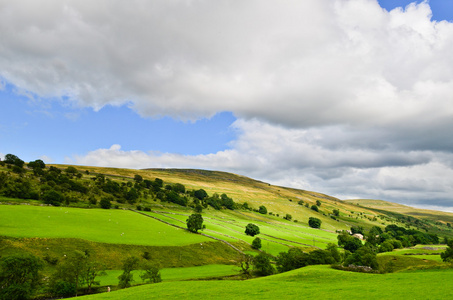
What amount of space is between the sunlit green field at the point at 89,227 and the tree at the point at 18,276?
109 ft

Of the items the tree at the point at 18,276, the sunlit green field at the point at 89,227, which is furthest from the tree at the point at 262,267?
the tree at the point at 18,276

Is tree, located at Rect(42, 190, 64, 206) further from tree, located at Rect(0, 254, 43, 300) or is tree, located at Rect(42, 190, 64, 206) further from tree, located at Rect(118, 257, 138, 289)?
tree, located at Rect(118, 257, 138, 289)

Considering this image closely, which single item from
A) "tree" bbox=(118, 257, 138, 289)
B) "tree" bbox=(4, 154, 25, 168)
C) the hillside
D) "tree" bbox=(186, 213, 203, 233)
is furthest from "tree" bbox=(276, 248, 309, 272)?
"tree" bbox=(4, 154, 25, 168)

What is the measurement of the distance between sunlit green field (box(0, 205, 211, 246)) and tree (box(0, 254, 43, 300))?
1305 inches

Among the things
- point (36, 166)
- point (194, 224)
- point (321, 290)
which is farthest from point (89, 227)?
point (36, 166)

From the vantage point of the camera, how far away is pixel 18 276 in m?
51.2

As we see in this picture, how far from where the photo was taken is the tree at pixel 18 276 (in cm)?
4878

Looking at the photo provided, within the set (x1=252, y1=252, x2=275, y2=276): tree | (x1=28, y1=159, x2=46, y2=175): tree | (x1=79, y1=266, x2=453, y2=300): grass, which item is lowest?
(x1=252, y1=252, x2=275, y2=276): tree

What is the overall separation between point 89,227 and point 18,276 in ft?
170

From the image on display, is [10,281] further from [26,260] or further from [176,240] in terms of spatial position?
[176,240]

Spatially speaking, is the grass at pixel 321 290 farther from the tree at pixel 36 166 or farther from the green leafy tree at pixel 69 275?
the tree at pixel 36 166

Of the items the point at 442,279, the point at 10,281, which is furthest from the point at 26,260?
the point at 442,279

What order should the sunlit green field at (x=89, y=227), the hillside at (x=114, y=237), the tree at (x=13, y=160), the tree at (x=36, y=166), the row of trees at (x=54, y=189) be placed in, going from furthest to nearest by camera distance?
the tree at (x=13, y=160)
the tree at (x=36, y=166)
the row of trees at (x=54, y=189)
the sunlit green field at (x=89, y=227)
the hillside at (x=114, y=237)

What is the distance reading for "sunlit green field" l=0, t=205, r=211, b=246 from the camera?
8544 cm
